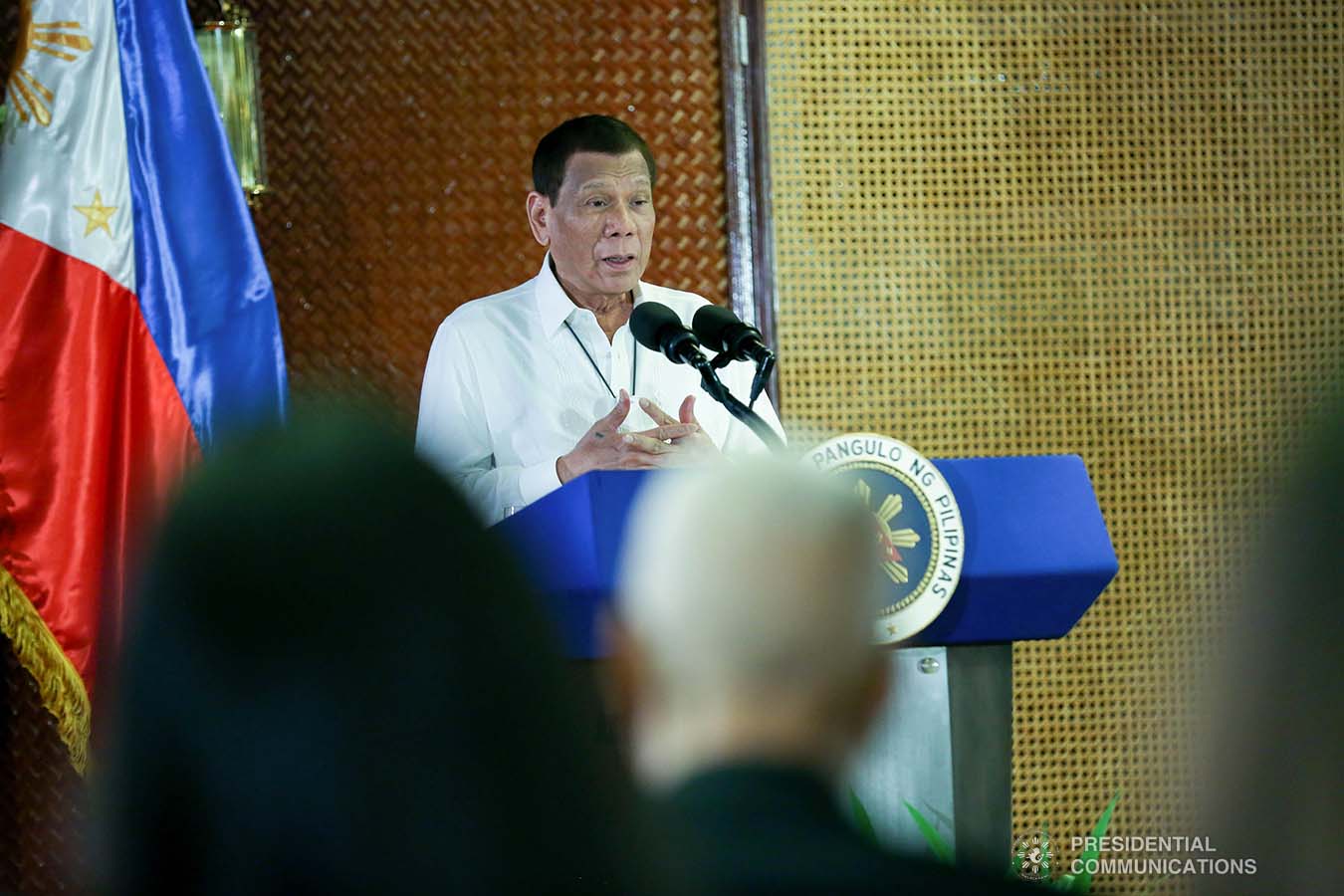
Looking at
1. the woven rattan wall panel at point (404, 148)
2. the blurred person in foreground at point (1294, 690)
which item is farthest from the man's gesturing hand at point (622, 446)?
the blurred person in foreground at point (1294, 690)

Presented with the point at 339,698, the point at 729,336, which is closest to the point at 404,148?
the point at 729,336

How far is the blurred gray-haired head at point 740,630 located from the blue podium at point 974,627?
0.90m

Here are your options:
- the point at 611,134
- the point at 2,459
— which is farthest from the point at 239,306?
the point at 611,134

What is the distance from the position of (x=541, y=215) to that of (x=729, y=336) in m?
1.06

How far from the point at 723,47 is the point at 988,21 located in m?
0.70

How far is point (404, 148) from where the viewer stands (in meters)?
3.78

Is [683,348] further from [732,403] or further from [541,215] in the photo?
[541,215]

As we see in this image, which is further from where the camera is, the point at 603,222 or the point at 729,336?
the point at 603,222

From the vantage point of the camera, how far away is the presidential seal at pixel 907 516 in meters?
1.81

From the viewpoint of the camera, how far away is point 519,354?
9.87 feet

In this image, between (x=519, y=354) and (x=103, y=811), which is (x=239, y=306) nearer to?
(x=519, y=354)

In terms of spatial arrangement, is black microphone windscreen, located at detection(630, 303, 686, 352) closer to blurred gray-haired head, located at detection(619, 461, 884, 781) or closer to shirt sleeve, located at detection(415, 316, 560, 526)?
shirt sleeve, located at detection(415, 316, 560, 526)
